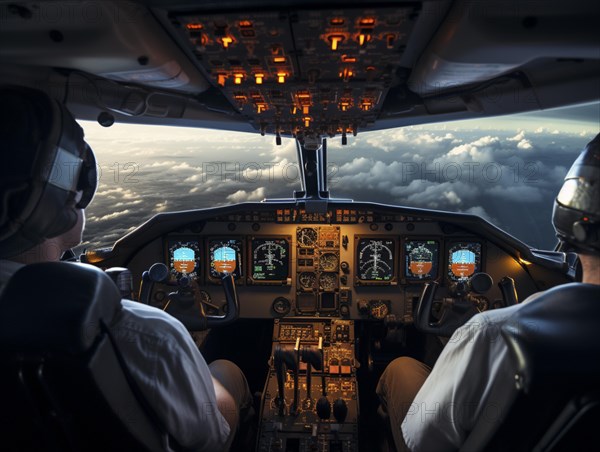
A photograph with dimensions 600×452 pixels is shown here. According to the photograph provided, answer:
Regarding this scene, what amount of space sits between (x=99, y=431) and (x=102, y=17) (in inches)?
44.0

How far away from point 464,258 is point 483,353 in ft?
7.73

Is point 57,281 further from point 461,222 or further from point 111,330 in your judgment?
point 461,222

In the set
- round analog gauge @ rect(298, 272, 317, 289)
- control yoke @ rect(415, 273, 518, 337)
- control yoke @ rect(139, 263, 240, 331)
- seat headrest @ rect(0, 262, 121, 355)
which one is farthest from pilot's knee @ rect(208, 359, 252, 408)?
round analog gauge @ rect(298, 272, 317, 289)

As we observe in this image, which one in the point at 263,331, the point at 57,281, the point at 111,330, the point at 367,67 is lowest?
the point at 263,331

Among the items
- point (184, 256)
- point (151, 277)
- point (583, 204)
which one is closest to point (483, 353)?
point (583, 204)

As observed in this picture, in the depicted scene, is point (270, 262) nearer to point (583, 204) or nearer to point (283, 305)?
point (283, 305)

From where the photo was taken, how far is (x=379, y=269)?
3523mm

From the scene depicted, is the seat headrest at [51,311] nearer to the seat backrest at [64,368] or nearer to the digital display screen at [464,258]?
the seat backrest at [64,368]

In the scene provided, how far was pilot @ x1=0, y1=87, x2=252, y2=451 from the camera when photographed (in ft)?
3.78

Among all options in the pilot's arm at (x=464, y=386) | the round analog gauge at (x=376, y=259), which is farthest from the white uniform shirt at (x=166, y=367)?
the round analog gauge at (x=376, y=259)

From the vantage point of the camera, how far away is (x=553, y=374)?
1.02 meters

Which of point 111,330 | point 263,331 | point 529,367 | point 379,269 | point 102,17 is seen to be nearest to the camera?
point 529,367

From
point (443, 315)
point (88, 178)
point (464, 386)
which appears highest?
point (88, 178)

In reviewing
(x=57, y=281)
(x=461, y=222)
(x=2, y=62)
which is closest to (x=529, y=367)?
(x=57, y=281)
